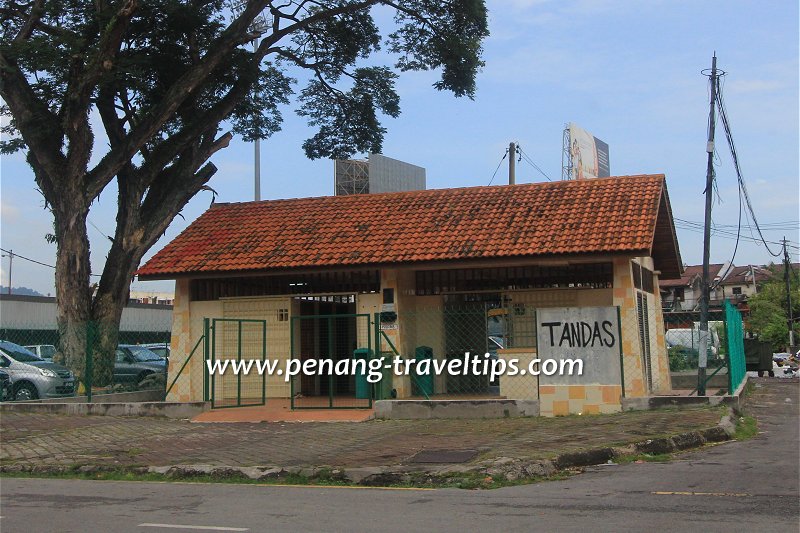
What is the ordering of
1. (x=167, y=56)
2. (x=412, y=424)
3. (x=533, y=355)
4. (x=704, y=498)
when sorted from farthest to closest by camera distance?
(x=167, y=56), (x=533, y=355), (x=412, y=424), (x=704, y=498)

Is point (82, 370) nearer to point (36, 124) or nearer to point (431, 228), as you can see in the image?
point (36, 124)

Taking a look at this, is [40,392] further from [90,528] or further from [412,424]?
[90,528]

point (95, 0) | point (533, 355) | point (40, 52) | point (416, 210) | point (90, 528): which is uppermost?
point (95, 0)

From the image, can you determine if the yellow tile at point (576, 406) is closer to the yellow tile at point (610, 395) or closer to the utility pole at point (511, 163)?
the yellow tile at point (610, 395)

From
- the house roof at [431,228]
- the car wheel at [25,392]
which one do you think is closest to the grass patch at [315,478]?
the house roof at [431,228]

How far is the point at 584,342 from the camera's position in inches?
636

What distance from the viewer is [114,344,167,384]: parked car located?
24.5 meters

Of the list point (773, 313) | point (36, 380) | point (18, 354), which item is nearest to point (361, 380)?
point (36, 380)

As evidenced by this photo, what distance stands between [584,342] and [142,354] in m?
15.9

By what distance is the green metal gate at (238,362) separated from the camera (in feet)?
62.2

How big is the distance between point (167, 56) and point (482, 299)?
11851 millimetres

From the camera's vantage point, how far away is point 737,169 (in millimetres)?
20938

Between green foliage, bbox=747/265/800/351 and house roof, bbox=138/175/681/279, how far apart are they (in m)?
39.0

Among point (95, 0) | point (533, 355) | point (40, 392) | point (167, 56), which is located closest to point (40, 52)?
point (95, 0)
